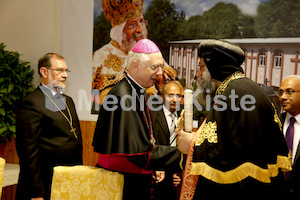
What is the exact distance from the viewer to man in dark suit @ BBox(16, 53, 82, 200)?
2754 mm

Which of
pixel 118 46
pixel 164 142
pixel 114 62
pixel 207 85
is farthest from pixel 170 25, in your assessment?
pixel 207 85

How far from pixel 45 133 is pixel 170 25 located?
7.37 feet

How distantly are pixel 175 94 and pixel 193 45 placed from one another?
2.79 feet

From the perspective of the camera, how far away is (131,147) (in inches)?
87.4

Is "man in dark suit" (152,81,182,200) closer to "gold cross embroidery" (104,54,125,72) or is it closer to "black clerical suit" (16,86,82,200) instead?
"black clerical suit" (16,86,82,200)

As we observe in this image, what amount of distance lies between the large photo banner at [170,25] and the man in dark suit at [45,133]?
1.10 meters

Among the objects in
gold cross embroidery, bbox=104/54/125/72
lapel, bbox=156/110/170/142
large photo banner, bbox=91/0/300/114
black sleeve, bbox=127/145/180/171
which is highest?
large photo banner, bbox=91/0/300/114

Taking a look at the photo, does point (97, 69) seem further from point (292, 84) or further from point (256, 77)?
point (292, 84)

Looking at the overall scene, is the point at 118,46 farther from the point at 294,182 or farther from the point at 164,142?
the point at 294,182

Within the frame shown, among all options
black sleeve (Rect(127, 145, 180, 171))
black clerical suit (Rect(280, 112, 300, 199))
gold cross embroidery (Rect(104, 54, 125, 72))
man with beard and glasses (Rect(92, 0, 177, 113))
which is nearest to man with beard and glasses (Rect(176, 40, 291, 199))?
black sleeve (Rect(127, 145, 180, 171))

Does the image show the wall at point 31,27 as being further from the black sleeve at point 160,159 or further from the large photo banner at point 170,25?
the black sleeve at point 160,159

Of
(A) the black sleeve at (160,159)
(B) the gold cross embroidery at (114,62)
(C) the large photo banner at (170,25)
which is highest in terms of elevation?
(C) the large photo banner at (170,25)

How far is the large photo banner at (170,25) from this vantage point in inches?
145

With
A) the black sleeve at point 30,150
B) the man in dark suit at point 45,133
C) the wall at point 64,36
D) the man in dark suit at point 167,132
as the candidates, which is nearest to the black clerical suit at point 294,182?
the man in dark suit at point 167,132
